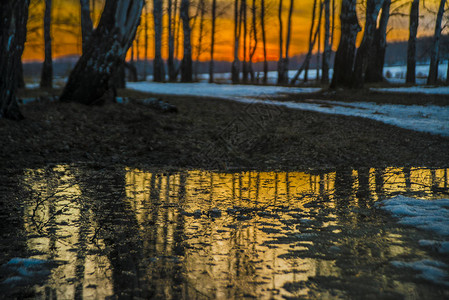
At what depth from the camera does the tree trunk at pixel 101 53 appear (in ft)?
22.5

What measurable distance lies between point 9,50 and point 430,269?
5.97m

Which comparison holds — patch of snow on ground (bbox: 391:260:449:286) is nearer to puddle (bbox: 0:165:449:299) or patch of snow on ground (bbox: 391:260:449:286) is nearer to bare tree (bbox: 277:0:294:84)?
puddle (bbox: 0:165:449:299)

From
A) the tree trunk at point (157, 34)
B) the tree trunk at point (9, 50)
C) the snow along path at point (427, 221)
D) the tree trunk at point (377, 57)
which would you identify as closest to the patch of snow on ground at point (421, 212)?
the snow along path at point (427, 221)

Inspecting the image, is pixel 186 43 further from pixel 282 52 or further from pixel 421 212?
pixel 421 212

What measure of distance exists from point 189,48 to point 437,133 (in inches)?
641

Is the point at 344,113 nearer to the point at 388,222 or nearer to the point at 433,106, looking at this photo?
the point at 433,106

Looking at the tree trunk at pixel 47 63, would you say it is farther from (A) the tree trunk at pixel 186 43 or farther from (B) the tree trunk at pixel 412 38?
(B) the tree trunk at pixel 412 38

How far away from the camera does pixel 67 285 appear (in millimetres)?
1674

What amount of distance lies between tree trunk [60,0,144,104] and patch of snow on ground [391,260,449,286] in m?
6.46

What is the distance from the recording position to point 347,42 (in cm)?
1191

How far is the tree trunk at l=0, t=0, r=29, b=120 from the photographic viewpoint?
499cm

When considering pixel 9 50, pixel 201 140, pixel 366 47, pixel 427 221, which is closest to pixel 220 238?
pixel 427 221

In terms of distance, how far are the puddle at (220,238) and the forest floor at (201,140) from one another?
0.90 metres

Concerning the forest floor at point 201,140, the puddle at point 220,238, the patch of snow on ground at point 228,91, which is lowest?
the puddle at point 220,238
